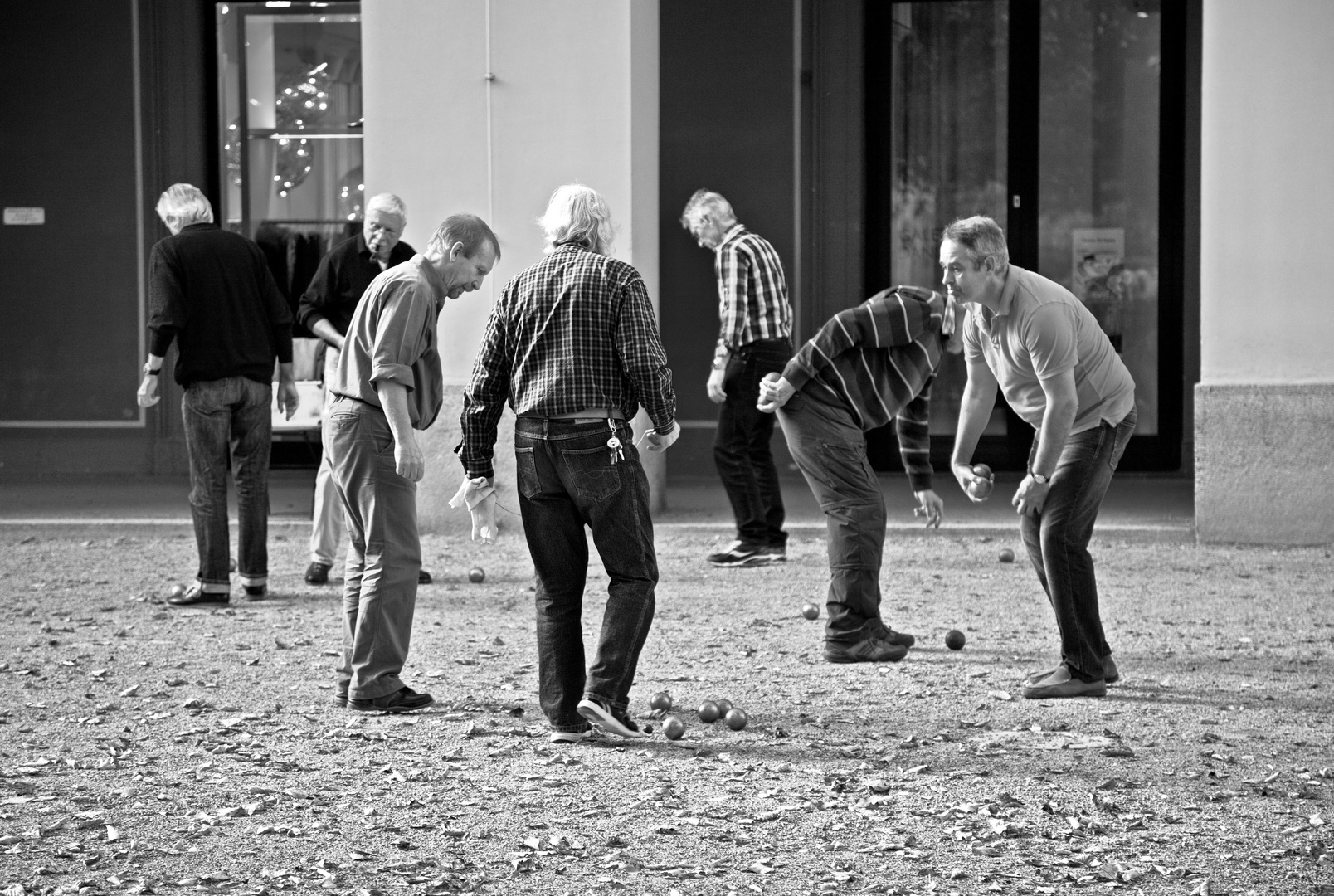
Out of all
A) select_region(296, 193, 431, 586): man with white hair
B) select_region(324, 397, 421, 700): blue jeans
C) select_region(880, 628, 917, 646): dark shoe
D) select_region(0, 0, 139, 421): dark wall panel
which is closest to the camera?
select_region(324, 397, 421, 700): blue jeans

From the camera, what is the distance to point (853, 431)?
6578mm

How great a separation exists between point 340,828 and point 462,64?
6.64 meters

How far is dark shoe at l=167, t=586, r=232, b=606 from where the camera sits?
25.9 feet

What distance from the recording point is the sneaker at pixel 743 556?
901 cm

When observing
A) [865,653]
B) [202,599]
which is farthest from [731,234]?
[202,599]

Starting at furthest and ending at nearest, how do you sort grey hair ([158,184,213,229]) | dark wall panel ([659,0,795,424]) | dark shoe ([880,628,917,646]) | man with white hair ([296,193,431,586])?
dark wall panel ([659,0,795,424]) < man with white hair ([296,193,431,586]) < grey hair ([158,184,213,229]) < dark shoe ([880,628,917,646])

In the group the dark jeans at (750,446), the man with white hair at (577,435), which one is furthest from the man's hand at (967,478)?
the dark jeans at (750,446)

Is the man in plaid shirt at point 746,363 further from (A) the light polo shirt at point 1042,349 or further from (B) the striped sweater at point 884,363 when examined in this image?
(A) the light polo shirt at point 1042,349

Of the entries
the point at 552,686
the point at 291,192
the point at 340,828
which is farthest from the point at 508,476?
the point at 340,828

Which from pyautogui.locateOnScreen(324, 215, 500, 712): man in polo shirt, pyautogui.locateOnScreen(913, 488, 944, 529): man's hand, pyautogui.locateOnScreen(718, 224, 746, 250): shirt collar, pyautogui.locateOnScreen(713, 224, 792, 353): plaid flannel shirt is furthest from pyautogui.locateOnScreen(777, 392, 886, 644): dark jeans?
pyautogui.locateOnScreen(718, 224, 746, 250): shirt collar

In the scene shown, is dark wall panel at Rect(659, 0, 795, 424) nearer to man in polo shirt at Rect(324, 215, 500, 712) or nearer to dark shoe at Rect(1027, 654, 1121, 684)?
dark shoe at Rect(1027, 654, 1121, 684)

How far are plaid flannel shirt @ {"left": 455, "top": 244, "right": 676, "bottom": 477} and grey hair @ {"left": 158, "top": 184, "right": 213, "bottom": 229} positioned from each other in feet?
10.5

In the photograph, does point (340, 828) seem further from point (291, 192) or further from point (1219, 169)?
point (291, 192)

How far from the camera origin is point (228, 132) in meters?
13.0
